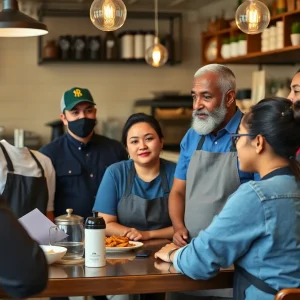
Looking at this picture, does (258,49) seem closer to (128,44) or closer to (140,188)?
(128,44)

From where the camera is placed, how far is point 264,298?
2605 millimetres

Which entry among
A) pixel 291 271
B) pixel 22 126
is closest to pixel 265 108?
pixel 291 271

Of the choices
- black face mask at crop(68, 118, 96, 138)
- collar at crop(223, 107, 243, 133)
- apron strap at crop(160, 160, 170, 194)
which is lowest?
apron strap at crop(160, 160, 170, 194)

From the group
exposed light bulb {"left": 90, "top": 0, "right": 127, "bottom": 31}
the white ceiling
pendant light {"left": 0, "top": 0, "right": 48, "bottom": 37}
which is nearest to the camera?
pendant light {"left": 0, "top": 0, "right": 48, "bottom": 37}

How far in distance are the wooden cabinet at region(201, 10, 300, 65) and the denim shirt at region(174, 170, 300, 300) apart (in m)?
3.80

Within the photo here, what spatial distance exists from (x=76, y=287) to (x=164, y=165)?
4.26 feet

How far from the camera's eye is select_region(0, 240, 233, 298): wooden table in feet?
9.04

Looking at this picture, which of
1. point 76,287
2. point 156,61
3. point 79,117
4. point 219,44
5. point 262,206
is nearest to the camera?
point 262,206

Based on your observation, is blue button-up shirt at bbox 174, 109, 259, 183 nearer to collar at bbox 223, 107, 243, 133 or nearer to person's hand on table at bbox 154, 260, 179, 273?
collar at bbox 223, 107, 243, 133

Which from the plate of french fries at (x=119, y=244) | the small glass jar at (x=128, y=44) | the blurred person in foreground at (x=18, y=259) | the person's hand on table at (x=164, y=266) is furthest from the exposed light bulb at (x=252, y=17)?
the small glass jar at (x=128, y=44)

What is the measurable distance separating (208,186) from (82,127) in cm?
138

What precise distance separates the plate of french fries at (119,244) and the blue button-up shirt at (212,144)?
488mm

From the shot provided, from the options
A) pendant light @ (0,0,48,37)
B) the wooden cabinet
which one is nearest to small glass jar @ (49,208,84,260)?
pendant light @ (0,0,48,37)

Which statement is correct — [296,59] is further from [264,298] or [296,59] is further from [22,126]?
[264,298]
